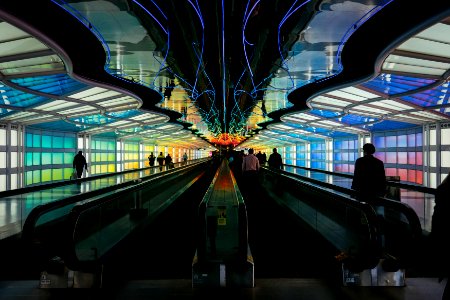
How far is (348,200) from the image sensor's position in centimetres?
515

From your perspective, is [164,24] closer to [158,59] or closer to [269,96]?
[158,59]

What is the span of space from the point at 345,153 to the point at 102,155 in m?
20.3

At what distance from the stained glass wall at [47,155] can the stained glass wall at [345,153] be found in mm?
21174

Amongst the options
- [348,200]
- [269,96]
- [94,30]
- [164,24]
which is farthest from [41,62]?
[269,96]

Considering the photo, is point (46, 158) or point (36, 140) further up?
point (36, 140)

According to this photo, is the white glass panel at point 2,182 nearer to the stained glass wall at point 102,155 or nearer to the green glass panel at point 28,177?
the green glass panel at point 28,177

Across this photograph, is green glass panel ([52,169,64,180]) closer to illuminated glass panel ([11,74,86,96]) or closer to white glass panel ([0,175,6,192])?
white glass panel ([0,175,6,192])

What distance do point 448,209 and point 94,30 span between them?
31.7 ft

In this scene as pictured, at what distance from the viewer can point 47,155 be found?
22234mm

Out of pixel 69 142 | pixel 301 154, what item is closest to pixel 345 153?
pixel 301 154

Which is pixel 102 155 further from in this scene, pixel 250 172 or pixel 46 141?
pixel 250 172

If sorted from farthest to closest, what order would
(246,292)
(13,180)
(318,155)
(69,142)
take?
(318,155), (69,142), (13,180), (246,292)

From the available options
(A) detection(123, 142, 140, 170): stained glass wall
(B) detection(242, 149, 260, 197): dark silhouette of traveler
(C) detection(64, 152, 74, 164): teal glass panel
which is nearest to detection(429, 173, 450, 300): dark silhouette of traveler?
(B) detection(242, 149, 260, 197): dark silhouette of traveler

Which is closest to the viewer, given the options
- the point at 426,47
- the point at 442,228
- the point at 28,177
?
the point at 442,228
